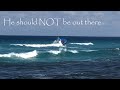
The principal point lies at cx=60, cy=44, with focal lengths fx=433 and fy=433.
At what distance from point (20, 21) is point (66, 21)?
0.56 metres

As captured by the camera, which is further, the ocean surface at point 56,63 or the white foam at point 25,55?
the white foam at point 25,55

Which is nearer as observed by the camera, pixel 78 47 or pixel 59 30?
pixel 59 30

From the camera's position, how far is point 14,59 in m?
5.34

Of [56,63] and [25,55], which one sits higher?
[25,55]

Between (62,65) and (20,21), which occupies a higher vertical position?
(20,21)

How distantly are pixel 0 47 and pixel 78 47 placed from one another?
44.9 inches

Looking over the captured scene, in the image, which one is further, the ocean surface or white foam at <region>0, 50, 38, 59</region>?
white foam at <region>0, 50, 38, 59</region>

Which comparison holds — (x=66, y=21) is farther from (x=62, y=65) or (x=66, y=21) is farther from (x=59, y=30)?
(x=62, y=65)
